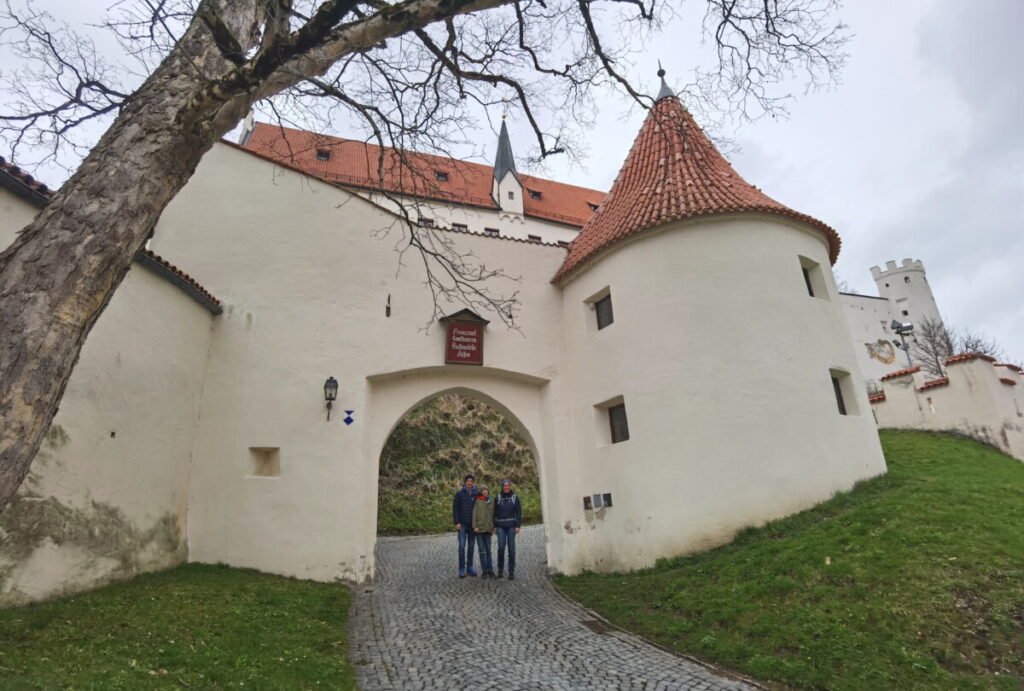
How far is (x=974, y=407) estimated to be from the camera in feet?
39.2

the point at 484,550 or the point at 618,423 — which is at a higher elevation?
the point at 618,423

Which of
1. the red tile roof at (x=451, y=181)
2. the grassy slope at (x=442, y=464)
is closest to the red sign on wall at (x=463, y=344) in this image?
the grassy slope at (x=442, y=464)

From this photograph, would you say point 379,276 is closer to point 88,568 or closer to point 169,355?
point 169,355

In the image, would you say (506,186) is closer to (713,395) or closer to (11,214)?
(713,395)

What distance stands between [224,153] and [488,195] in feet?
63.7

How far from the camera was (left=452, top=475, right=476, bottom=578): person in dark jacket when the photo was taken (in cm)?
862

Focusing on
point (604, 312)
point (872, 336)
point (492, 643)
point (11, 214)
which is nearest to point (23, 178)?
point (11, 214)

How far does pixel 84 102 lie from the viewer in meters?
4.70

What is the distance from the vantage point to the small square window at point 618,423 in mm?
9031

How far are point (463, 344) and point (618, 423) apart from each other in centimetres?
280

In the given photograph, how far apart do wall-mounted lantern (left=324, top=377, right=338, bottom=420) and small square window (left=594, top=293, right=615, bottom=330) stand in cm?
442

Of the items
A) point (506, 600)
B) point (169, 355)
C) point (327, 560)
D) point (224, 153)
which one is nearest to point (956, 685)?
point (506, 600)

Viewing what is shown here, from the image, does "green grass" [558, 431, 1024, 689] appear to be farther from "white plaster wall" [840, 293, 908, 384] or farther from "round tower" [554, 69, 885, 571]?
"white plaster wall" [840, 293, 908, 384]

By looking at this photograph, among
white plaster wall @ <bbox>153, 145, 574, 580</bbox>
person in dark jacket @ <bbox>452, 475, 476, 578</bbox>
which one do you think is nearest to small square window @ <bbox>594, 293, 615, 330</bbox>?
white plaster wall @ <bbox>153, 145, 574, 580</bbox>
